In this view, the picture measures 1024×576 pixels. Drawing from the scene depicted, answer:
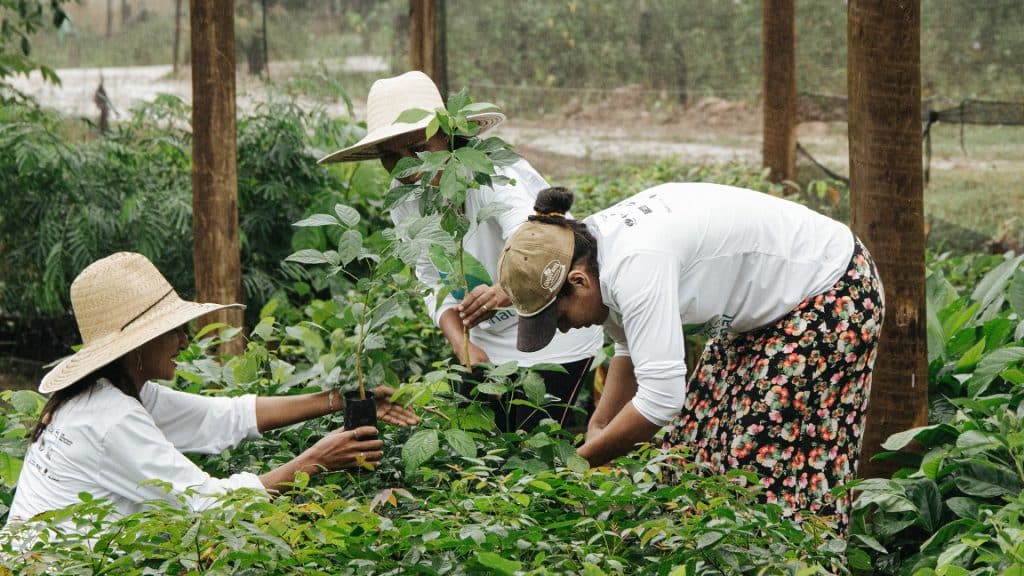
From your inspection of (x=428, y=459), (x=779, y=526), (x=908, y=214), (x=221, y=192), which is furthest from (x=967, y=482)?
(x=221, y=192)

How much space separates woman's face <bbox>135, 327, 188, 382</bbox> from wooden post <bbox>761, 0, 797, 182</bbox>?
17.2 ft

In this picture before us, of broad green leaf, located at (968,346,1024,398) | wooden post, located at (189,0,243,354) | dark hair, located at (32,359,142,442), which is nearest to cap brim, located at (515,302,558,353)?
dark hair, located at (32,359,142,442)

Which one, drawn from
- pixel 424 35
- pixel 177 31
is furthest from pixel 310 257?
pixel 177 31

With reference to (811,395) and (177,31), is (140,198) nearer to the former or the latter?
(177,31)

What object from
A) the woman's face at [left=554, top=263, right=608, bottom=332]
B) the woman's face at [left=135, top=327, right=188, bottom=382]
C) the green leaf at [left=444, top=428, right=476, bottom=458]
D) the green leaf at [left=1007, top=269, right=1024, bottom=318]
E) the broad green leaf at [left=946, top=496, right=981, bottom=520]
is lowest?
the broad green leaf at [left=946, top=496, right=981, bottom=520]

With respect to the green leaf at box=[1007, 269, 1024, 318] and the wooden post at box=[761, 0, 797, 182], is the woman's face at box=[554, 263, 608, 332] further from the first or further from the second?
the wooden post at box=[761, 0, 797, 182]

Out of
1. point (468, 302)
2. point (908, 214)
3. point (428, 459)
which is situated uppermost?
point (908, 214)

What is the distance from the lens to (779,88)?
7211 millimetres

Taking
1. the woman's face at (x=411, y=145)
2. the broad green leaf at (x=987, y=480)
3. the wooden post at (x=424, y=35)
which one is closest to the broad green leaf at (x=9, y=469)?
the woman's face at (x=411, y=145)

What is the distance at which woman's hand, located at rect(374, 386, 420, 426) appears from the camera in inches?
114

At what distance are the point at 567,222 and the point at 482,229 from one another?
0.73m

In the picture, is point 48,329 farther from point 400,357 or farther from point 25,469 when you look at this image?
point 25,469

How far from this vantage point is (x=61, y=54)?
9227 mm

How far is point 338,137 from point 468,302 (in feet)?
12.5
